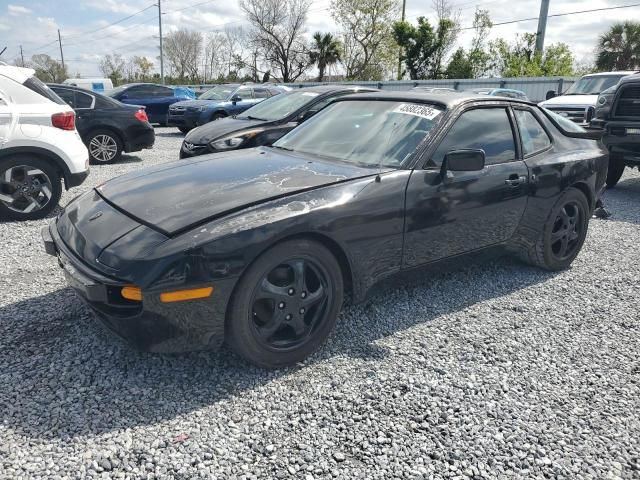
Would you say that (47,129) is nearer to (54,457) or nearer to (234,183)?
(234,183)

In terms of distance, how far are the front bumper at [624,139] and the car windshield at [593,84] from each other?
542 cm

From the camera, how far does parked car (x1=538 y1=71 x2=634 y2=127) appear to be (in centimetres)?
1096

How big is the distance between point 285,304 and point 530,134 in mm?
2572

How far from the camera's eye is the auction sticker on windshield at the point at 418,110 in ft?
11.3

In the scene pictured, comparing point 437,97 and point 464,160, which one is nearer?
point 464,160

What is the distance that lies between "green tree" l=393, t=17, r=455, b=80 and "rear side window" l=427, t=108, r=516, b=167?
3760 centimetres

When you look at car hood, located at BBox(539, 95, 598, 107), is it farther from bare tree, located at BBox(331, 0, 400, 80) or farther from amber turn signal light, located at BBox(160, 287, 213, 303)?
bare tree, located at BBox(331, 0, 400, 80)

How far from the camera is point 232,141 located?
23.0ft

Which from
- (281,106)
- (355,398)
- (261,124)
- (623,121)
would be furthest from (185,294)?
(623,121)

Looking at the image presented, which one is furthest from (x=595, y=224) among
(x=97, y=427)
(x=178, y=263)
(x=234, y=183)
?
(x=97, y=427)

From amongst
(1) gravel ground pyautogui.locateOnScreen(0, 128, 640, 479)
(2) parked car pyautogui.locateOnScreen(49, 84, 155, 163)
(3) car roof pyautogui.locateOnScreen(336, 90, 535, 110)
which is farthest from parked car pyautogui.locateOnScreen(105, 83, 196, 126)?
(1) gravel ground pyautogui.locateOnScreen(0, 128, 640, 479)

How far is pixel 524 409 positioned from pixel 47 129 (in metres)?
5.28

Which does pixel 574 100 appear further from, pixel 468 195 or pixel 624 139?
pixel 468 195

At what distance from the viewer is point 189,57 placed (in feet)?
204
